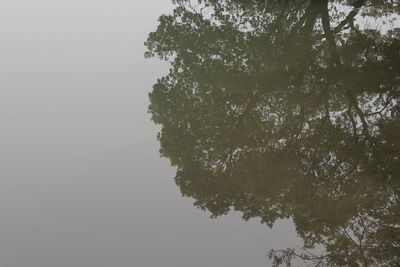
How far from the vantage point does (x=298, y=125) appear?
11359 millimetres

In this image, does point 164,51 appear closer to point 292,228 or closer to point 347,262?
point 292,228

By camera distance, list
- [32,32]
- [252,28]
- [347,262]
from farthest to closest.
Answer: [32,32] < [252,28] < [347,262]

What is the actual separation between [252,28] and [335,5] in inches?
165

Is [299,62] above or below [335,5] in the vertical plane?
below

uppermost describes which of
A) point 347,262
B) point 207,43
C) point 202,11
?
point 202,11

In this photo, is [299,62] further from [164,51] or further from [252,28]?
[164,51]

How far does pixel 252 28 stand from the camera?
619 inches

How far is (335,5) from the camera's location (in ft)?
54.3

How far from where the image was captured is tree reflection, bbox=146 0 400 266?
920cm

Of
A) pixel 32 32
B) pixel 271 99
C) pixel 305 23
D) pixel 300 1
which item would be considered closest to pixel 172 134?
pixel 271 99

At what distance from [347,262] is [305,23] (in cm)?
1041

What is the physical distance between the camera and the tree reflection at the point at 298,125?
920 cm

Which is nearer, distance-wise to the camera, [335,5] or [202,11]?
[335,5]

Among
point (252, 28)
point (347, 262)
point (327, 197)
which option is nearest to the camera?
point (347, 262)
